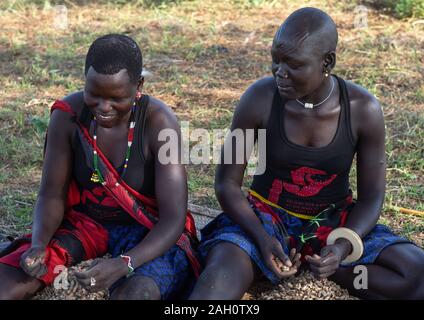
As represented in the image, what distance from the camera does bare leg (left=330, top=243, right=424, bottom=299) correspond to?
312 cm

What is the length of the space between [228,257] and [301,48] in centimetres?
86

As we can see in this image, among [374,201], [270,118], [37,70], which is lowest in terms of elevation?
[37,70]

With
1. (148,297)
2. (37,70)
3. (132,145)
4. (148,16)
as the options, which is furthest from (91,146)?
(148,16)

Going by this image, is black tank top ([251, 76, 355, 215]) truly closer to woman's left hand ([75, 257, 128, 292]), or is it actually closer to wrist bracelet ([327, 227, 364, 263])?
wrist bracelet ([327, 227, 364, 263])

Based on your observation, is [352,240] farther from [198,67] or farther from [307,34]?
[198,67]

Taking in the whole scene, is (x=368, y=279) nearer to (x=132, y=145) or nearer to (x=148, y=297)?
(x=148, y=297)

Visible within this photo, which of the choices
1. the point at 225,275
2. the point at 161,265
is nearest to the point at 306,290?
the point at 225,275

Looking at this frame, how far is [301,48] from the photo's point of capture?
306cm

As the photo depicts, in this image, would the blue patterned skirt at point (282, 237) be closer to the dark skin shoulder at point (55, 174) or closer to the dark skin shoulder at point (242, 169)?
the dark skin shoulder at point (242, 169)

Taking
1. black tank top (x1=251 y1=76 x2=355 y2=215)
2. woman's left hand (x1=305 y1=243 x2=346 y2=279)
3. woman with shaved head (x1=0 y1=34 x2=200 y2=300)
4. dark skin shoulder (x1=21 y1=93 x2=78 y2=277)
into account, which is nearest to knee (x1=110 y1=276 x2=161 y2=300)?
woman with shaved head (x1=0 y1=34 x2=200 y2=300)

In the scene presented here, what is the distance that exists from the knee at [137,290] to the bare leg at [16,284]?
349 millimetres

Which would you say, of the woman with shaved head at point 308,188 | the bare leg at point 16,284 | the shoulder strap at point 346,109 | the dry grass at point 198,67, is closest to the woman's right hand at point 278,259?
the woman with shaved head at point 308,188

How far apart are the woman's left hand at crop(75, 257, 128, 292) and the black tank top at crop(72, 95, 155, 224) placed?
1.17 feet

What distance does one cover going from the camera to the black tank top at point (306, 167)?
10.8ft
